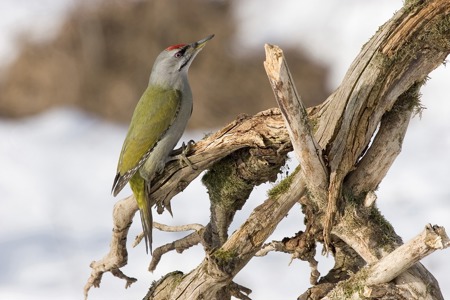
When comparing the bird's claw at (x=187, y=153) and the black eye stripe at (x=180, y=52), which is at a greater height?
the black eye stripe at (x=180, y=52)

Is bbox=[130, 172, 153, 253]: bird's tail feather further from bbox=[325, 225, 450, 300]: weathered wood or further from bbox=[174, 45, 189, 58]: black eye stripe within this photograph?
bbox=[325, 225, 450, 300]: weathered wood

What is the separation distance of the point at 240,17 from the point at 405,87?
909 centimetres

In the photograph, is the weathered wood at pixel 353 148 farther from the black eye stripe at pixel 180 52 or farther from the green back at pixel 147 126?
the black eye stripe at pixel 180 52

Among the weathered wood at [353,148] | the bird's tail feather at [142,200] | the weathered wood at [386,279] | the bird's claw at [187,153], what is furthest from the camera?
the bird's tail feather at [142,200]

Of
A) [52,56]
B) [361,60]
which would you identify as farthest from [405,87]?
[52,56]

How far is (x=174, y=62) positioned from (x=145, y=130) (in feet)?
1.89

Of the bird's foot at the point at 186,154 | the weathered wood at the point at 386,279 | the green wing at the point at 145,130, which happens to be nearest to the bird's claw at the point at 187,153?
the bird's foot at the point at 186,154

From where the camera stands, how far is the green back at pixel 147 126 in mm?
5059

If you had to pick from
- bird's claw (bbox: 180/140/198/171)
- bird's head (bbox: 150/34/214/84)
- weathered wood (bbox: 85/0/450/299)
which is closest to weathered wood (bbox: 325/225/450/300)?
weathered wood (bbox: 85/0/450/299)

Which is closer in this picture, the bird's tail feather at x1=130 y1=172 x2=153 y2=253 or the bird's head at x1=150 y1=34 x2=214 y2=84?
the bird's tail feather at x1=130 y1=172 x2=153 y2=253

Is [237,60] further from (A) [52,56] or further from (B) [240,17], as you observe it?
(A) [52,56]

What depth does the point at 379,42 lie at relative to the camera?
4.41 metres

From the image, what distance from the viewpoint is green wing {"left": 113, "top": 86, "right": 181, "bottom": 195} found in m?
→ 5.04

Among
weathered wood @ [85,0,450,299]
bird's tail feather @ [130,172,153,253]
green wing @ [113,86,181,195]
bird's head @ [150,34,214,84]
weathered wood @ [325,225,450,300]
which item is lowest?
weathered wood @ [325,225,450,300]
